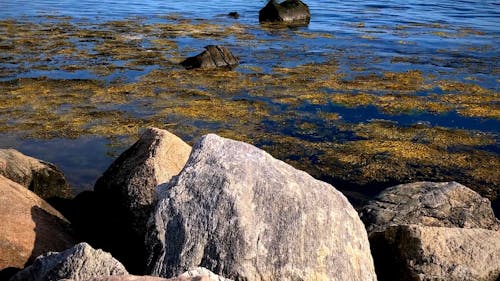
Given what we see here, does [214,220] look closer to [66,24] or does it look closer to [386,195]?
[386,195]

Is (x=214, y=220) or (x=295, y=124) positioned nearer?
(x=214, y=220)

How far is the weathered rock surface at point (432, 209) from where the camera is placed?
27.9 feet

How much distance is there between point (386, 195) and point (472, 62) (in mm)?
17084

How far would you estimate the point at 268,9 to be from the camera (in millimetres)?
38156

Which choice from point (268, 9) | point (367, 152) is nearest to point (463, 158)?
point (367, 152)

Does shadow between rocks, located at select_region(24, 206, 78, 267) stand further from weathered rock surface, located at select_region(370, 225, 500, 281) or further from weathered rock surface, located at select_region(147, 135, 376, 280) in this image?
weathered rock surface, located at select_region(370, 225, 500, 281)

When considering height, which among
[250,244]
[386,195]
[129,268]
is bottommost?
[129,268]

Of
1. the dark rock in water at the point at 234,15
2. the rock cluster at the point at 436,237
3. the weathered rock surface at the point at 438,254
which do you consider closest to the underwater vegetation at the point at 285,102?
the rock cluster at the point at 436,237

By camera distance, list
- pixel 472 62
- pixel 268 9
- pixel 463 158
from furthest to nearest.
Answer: pixel 268 9 → pixel 472 62 → pixel 463 158

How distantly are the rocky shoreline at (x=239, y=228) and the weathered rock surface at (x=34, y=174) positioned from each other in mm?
1301

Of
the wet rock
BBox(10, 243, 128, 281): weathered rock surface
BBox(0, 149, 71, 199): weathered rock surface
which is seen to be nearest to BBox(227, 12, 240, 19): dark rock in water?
BBox(0, 149, 71, 199): weathered rock surface

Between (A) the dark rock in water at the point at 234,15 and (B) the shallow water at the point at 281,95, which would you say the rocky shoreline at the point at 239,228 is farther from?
(A) the dark rock in water at the point at 234,15

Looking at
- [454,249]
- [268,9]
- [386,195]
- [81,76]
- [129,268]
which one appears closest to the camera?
[454,249]

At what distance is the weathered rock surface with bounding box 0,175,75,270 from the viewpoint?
274 inches
